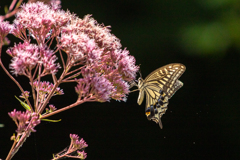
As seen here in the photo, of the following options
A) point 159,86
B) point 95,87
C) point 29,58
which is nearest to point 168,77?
point 159,86

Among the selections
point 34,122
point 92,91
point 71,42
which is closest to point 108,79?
point 92,91

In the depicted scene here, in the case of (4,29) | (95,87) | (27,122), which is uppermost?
(4,29)

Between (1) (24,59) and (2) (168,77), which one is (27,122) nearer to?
(1) (24,59)

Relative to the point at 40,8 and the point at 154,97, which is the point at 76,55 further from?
the point at 154,97

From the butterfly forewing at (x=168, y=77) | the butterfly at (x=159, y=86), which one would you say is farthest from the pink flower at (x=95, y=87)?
the butterfly forewing at (x=168, y=77)

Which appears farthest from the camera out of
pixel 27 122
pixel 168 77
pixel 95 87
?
pixel 168 77

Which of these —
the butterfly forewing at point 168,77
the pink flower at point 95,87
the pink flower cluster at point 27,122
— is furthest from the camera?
the butterfly forewing at point 168,77

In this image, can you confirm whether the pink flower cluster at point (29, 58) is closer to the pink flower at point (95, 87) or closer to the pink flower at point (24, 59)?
the pink flower at point (24, 59)

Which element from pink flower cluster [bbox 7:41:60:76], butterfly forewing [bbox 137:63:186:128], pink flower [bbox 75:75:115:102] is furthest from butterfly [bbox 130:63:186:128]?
pink flower cluster [bbox 7:41:60:76]

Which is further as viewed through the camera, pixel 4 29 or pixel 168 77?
pixel 168 77
